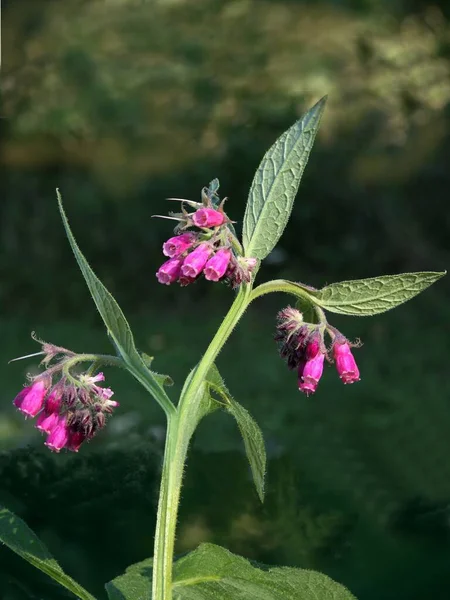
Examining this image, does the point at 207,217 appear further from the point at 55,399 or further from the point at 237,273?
the point at 55,399

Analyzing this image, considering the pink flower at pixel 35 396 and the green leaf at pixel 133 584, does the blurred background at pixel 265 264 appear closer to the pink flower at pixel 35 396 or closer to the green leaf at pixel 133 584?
the green leaf at pixel 133 584

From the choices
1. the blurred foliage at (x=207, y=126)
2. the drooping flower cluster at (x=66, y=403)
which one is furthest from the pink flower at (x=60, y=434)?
the blurred foliage at (x=207, y=126)

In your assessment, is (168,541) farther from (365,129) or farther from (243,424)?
(365,129)

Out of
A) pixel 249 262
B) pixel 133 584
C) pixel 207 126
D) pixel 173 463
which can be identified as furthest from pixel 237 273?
pixel 207 126

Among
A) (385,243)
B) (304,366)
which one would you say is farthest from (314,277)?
(304,366)

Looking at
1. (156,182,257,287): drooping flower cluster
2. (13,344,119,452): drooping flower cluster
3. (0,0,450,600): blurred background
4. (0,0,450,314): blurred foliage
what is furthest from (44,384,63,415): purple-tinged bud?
(0,0,450,314): blurred foliage

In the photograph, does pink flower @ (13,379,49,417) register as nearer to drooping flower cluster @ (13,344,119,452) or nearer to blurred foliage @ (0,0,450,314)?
drooping flower cluster @ (13,344,119,452)
